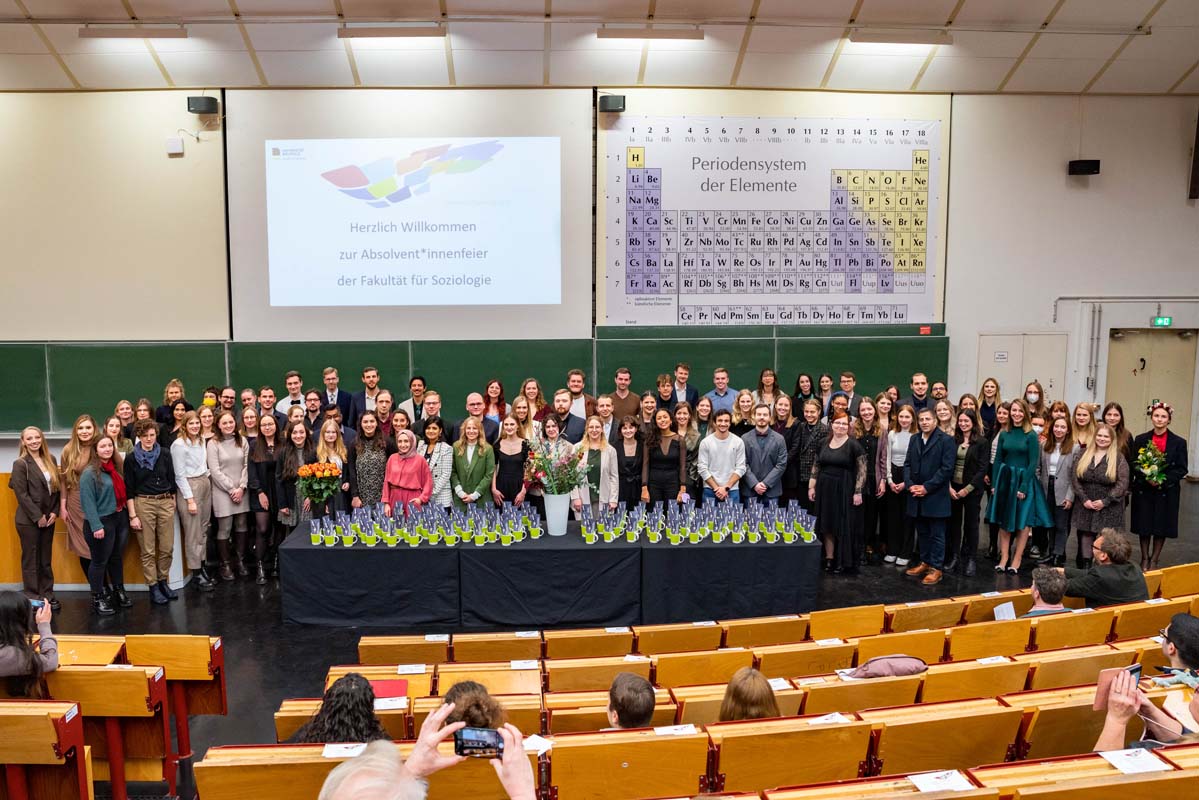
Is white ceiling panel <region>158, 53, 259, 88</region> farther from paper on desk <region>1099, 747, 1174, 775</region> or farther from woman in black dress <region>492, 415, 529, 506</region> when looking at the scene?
paper on desk <region>1099, 747, 1174, 775</region>

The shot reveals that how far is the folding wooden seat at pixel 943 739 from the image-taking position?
9.61 ft

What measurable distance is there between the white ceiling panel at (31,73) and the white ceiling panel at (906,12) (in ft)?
28.7

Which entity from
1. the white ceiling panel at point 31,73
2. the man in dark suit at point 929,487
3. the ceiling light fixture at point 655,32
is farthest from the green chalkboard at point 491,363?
the white ceiling panel at point 31,73

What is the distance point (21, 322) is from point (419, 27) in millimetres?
5782

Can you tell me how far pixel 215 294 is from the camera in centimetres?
973

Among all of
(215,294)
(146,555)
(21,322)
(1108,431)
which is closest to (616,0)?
(215,294)

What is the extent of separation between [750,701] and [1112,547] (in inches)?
115

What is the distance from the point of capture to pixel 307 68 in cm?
925

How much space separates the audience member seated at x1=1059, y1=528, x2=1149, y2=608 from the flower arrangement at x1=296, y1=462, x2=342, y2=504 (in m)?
4.95

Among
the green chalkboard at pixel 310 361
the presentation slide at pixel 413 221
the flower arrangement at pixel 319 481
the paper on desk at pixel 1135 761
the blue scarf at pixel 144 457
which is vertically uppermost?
the presentation slide at pixel 413 221

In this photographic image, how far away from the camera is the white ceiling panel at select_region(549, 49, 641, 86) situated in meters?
9.19

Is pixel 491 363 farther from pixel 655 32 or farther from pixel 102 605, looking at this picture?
pixel 102 605

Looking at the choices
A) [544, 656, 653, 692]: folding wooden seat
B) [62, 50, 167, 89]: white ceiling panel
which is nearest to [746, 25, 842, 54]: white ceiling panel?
[62, 50, 167, 89]: white ceiling panel

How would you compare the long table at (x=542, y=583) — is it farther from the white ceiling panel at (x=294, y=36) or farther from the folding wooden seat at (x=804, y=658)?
the white ceiling panel at (x=294, y=36)
